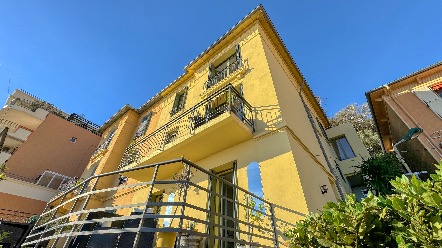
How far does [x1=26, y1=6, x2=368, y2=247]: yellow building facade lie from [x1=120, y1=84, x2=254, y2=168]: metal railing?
0.06 metres

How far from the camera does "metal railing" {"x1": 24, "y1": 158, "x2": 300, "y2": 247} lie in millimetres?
2812

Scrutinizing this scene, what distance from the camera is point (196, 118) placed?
9.48 metres

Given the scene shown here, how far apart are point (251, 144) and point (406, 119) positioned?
10.1 m

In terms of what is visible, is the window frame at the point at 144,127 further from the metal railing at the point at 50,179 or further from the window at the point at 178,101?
the metal railing at the point at 50,179

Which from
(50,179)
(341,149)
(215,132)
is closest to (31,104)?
(50,179)

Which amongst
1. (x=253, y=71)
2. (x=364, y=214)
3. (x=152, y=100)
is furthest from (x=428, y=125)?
(x=152, y=100)

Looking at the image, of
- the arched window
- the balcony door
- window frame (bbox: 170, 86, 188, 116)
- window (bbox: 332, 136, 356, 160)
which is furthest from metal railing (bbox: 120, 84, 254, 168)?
window (bbox: 332, 136, 356, 160)

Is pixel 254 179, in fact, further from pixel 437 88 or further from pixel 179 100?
pixel 437 88

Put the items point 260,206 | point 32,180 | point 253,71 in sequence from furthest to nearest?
point 32,180 → point 253,71 → point 260,206

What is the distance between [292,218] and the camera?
5.30 m

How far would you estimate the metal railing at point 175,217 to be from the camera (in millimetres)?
2812

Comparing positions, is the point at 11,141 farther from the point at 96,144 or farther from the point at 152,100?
the point at 152,100

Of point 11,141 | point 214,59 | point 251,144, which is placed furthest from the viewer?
point 11,141

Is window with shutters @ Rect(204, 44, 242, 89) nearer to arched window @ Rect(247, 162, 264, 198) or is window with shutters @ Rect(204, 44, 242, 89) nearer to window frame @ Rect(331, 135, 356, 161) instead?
arched window @ Rect(247, 162, 264, 198)
